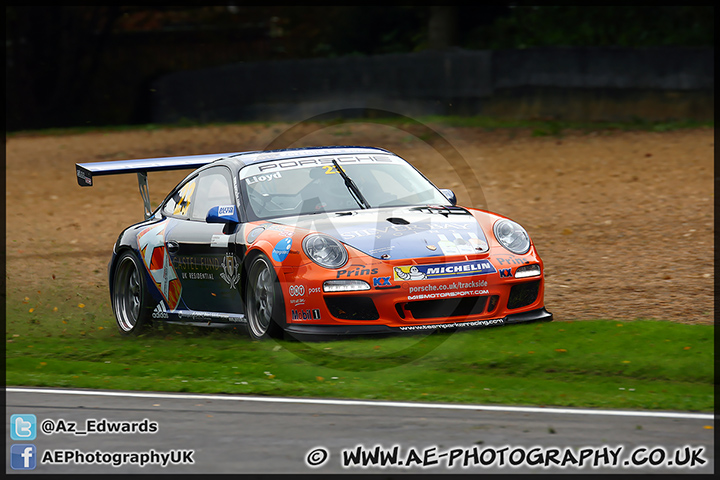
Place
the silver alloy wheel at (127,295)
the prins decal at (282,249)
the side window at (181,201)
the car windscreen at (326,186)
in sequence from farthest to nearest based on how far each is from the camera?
the silver alloy wheel at (127,295) → the side window at (181,201) → the car windscreen at (326,186) → the prins decal at (282,249)

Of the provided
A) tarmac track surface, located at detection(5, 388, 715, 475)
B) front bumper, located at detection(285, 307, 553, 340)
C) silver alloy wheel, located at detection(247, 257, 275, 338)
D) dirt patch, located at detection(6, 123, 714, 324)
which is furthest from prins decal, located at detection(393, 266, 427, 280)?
dirt patch, located at detection(6, 123, 714, 324)

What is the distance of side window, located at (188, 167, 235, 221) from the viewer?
9.09 meters

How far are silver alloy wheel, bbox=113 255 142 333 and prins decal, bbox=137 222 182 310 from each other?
10.5 inches

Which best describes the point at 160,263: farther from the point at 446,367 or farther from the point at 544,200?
the point at 544,200

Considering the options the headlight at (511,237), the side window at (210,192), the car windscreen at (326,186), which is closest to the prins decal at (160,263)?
the side window at (210,192)

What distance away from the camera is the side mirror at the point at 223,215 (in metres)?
8.52

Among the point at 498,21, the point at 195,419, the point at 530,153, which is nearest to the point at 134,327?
the point at 195,419

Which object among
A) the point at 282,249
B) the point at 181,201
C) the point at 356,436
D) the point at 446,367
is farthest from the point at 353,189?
the point at 356,436

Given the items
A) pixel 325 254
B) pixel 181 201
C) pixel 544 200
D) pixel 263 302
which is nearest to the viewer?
pixel 325 254

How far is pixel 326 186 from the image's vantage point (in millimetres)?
8789

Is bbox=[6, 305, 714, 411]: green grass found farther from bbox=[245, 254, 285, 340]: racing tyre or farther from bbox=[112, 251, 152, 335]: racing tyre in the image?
bbox=[112, 251, 152, 335]: racing tyre

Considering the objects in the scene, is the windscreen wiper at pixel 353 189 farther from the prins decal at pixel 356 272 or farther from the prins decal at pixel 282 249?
the prins decal at pixel 356 272

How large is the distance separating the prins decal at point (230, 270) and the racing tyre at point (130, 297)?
1.30 m

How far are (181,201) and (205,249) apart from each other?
3.60 ft
